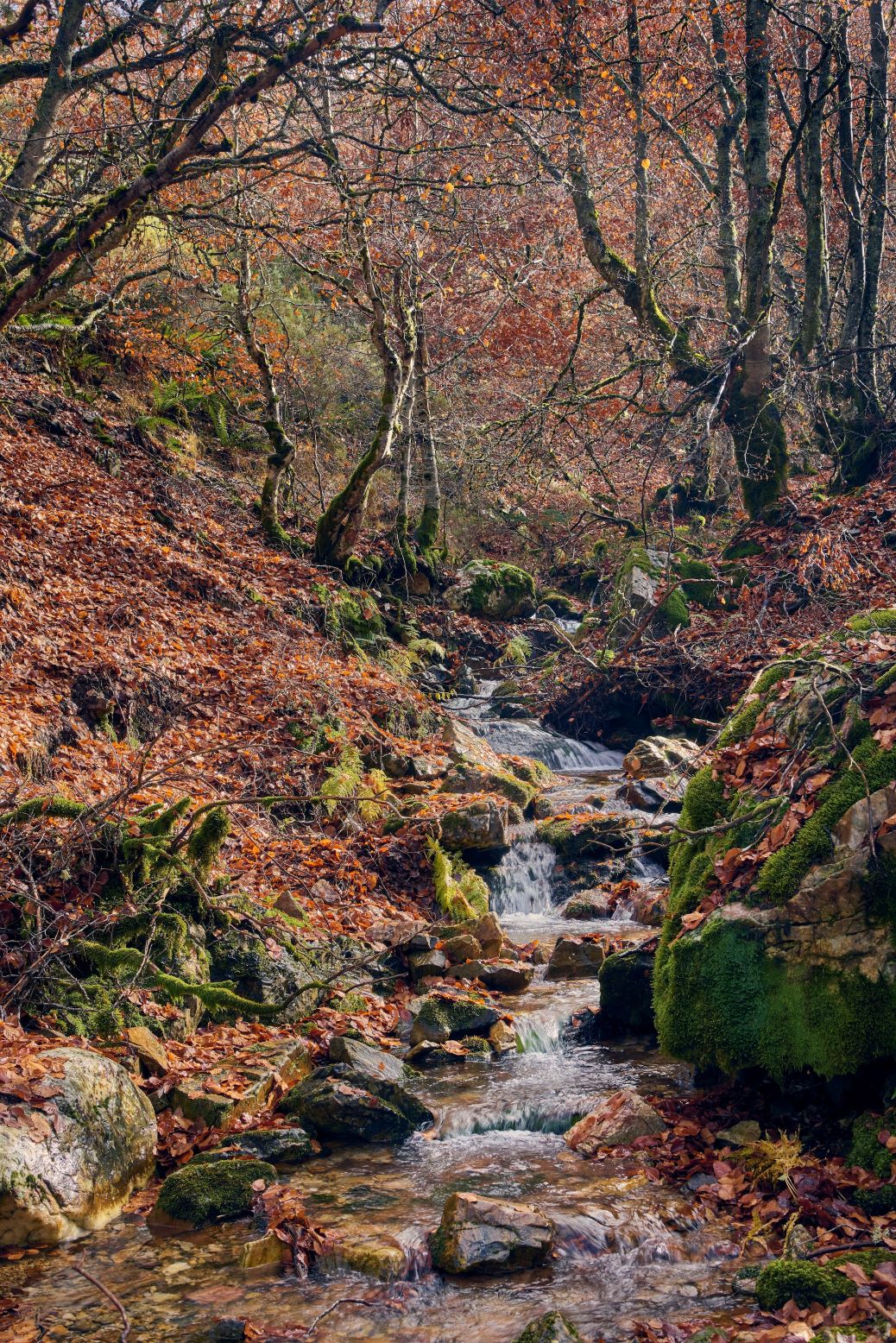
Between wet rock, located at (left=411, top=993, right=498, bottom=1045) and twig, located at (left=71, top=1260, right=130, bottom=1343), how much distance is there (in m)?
3.22

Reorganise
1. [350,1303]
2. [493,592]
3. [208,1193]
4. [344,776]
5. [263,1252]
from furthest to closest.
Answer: [493,592]
[344,776]
[208,1193]
[263,1252]
[350,1303]

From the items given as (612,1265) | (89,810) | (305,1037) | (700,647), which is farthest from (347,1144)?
(700,647)

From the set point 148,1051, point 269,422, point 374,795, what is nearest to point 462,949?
point 374,795

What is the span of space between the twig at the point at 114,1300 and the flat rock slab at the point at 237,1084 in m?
1.27

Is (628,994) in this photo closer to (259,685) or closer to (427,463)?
(259,685)

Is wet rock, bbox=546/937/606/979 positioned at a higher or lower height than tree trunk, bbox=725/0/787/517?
lower

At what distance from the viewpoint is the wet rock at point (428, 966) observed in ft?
26.8

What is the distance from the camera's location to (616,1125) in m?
5.33

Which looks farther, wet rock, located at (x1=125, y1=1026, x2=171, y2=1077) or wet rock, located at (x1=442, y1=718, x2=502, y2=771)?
wet rock, located at (x1=442, y1=718, x2=502, y2=771)

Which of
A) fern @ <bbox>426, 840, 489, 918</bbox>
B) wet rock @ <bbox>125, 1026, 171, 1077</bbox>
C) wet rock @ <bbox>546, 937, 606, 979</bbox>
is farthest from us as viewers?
fern @ <bbox>426, 840, 489, 918</bbox>

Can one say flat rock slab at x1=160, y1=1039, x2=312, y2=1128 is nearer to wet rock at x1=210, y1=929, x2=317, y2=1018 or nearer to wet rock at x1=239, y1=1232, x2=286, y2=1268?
wet rock at x1=210, y1=929, x2=317, y2=1018

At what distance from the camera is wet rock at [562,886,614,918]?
998 cm

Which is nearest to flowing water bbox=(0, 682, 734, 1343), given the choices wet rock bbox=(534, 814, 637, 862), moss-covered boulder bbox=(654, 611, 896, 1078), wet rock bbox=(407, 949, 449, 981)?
moss-covered boulder bbox=(654, 611, 896, 1078)

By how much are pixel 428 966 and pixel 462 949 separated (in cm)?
39
